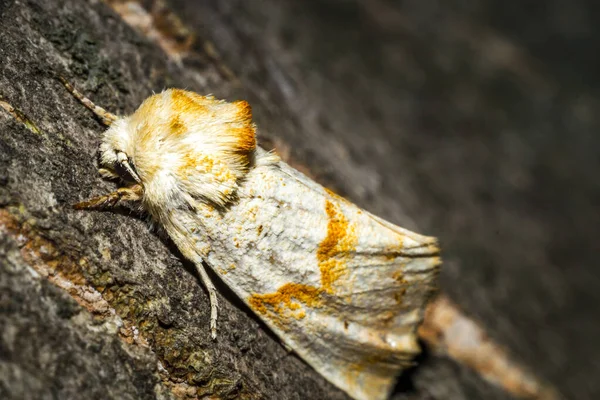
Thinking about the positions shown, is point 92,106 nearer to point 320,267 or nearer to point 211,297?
point 211,297

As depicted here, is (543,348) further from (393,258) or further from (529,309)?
(393,258)

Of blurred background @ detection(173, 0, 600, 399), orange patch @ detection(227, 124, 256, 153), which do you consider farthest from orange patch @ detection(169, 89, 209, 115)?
blurred background @ detection(173, 0, 600, 399)

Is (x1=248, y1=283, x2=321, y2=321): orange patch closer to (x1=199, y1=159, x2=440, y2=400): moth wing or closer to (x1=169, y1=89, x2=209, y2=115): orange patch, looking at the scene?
(x1=199, y1=159, x2=440, y2=400): moth wing

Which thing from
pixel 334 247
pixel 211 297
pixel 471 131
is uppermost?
pixel 471 131

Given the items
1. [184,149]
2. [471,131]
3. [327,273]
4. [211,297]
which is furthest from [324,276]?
[471,131]

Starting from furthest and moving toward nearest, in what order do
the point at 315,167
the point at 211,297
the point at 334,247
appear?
the point at 315,167, the point at 334,247, the point at 211,297

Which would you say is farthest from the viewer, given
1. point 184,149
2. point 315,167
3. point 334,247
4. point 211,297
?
point 315,167

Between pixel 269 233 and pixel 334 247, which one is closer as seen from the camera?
pixel 269 233
